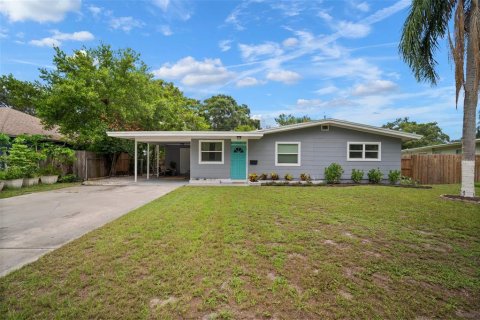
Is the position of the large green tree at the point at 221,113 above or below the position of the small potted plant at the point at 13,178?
above

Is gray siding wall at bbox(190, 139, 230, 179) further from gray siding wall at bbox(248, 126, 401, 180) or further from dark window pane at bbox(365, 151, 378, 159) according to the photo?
dark window pane at bbox(365, 151, 378, 159)

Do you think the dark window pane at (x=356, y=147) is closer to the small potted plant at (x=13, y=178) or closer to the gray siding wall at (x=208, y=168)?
the gray siding wall at (x=208, y=168)

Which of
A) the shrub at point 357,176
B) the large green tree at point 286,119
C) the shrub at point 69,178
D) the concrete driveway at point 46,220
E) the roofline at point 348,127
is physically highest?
the large green tree at point 286,119

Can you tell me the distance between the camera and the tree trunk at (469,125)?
792 cm

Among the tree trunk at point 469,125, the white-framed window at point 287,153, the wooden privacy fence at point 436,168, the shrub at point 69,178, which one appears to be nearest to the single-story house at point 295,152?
the white-framed window at point 287,153

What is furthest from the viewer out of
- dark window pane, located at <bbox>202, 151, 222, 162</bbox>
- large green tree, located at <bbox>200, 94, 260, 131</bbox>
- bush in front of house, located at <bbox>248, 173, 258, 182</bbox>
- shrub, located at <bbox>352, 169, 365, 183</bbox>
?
large green tree, located at <bbox>200, 94, 260, 131</bbox>

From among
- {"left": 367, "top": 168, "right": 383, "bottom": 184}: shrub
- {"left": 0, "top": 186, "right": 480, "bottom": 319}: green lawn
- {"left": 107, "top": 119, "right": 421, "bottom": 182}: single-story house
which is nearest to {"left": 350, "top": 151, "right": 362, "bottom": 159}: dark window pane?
{"left": 107, "top": 119, "right": 421, "bottom": 182}: single-story house

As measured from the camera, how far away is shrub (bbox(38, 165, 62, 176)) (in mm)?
11286

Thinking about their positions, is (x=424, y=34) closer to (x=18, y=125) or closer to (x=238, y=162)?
(x=238, y=162)

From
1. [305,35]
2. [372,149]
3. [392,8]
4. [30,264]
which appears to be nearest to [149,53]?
[305,35]

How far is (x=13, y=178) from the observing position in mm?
9805

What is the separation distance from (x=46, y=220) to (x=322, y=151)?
38.1ft

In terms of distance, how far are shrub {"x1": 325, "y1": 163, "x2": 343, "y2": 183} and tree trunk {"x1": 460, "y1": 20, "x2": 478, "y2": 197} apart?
486 centimetres

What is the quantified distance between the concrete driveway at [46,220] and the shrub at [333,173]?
8877 mm
